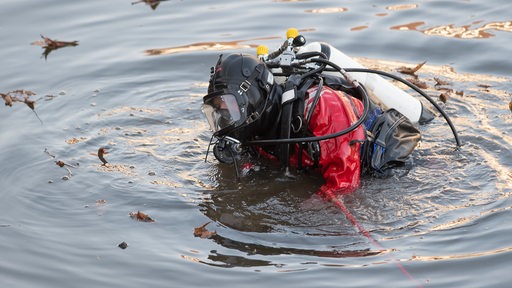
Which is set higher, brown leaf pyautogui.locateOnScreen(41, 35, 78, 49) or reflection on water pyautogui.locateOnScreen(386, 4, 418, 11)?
brown leaf pyautogui.locateOnScreen(41, 35, 78, 49)

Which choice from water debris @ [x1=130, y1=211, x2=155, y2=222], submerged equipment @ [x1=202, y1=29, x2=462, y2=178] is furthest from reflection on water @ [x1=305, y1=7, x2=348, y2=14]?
water debris @ [x1=130, y1=211, x2=155, y2=222]

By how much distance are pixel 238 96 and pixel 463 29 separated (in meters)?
3.88

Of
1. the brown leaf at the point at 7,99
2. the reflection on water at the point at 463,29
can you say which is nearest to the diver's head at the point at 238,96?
the brown leaf at the point at 7,99

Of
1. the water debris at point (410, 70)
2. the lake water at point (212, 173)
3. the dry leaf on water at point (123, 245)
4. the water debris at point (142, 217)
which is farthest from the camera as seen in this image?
the water debris at point (410, 70)

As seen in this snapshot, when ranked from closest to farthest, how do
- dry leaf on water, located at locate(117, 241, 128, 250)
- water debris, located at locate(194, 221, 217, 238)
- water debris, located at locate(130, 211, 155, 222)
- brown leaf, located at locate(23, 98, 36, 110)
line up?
1. dry leaf on water, located at locate(117, 241, 128, 250)
2. water debris, located at locate(194, 221, 217, 238)
3. water debris, located at locate(130, 211, 155, 222)
4. brown leaf, located at locate(23, 98, 36, 110)

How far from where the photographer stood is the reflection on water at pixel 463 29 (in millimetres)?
7707

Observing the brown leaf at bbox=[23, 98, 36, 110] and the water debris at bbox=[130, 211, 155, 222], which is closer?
the water debris at bbox=[130, 211, 155, 222]

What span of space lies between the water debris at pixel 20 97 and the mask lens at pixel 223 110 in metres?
2.31

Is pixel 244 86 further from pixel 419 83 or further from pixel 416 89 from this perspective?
pixel 419 83

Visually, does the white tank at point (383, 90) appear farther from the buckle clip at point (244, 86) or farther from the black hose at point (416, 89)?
the buckle clip at point (244, 86)

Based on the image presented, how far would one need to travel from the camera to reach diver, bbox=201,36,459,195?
15.6 ft

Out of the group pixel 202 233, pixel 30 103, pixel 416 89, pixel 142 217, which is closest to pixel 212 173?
pixel 142 217

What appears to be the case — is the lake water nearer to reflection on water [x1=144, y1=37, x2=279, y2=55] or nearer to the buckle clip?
reflection on water [x1=144, y1=37, x2=279, y2=55]

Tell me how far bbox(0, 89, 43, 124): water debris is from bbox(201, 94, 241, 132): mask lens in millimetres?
2309
